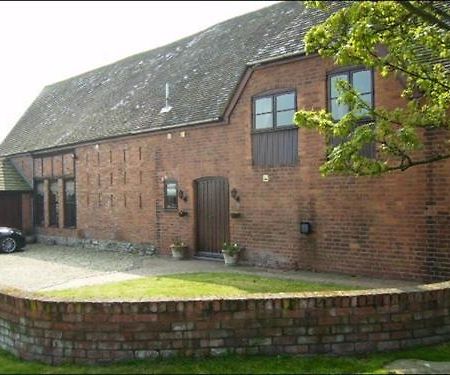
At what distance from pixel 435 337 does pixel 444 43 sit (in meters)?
4.21

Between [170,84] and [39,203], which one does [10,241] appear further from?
[170,84]

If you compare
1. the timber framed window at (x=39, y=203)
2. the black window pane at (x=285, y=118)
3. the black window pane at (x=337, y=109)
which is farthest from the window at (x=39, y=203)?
the black window pane at (x=337, y=109)

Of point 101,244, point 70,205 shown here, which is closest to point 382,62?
point 101,244

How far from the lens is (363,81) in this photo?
11883 mm

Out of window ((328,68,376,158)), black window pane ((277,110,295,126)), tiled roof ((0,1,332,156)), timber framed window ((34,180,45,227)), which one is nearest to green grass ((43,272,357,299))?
window ((328,68,376,158))

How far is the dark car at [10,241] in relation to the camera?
829 inches

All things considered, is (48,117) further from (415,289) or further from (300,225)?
(415,289)

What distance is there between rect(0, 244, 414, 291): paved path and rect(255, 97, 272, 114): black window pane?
4.31 meters

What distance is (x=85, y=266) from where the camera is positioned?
1560cm

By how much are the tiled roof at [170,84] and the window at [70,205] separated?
1.90 m

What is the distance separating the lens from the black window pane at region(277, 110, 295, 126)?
44.2 ft

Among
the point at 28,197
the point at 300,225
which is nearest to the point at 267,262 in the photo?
the point at 300,225

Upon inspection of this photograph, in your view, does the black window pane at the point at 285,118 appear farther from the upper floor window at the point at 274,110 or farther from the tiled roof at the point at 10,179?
the tiled roof at the point at 10,179

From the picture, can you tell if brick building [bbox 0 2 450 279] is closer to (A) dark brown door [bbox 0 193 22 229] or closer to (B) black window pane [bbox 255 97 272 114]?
(B) black window pane [bbox 255 97 272 114]
